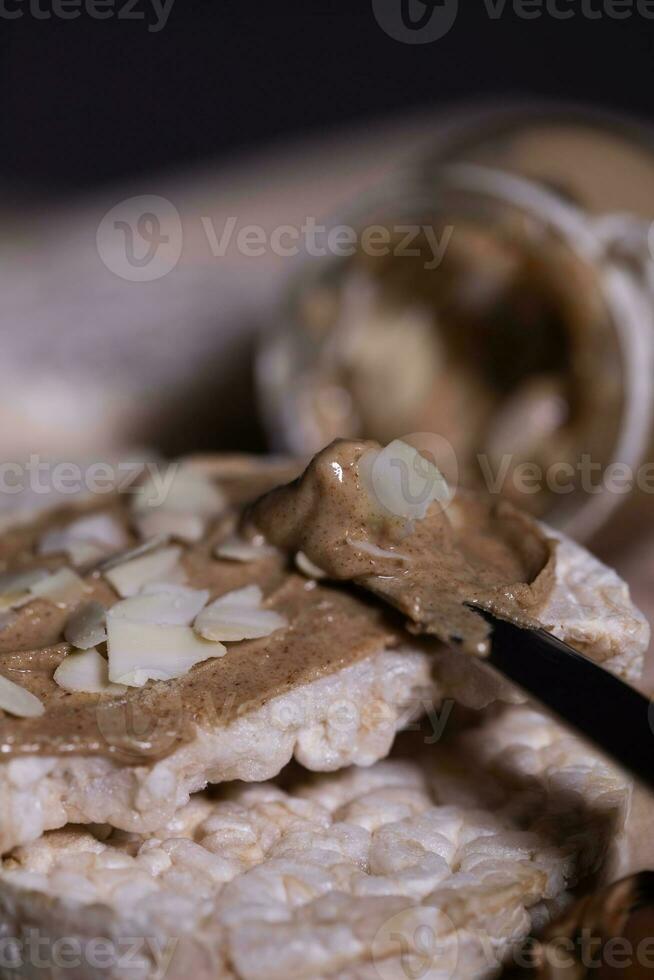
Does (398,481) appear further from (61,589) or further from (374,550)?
(61,589)

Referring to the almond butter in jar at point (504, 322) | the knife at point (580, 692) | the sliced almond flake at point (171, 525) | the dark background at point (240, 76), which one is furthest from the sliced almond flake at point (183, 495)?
the dark background at point (240, 76)

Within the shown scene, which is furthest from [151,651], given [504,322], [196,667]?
[504,322]

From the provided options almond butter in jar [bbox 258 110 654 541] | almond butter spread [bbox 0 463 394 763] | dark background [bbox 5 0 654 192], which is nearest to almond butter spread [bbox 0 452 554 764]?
almond butter spread [bbox 0 463 394 763]

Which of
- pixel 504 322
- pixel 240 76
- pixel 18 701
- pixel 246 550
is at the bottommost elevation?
pixel 18 701

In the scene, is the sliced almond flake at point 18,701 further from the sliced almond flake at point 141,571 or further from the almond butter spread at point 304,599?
the sliced almond flake at point 141,571

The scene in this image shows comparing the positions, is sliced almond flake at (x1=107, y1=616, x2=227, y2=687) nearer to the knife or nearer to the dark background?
the knife

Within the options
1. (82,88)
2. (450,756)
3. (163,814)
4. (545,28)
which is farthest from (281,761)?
(82,88)

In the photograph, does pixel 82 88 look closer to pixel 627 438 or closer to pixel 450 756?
pixel 627 438
